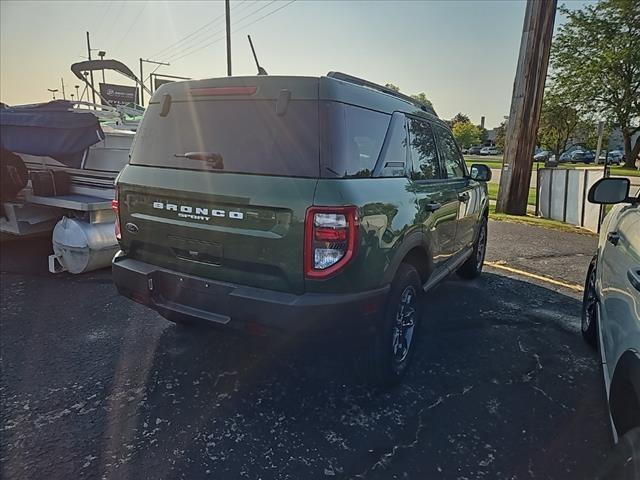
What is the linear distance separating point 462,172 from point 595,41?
108ft

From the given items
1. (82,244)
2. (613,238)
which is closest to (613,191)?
(613,238)

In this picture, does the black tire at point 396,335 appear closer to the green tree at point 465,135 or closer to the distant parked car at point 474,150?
the green tree at point 465,135

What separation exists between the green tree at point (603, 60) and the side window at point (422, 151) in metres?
29.7

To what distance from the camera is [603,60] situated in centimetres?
2884

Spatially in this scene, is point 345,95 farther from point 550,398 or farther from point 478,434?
point 550,398

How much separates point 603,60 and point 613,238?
32855 mm

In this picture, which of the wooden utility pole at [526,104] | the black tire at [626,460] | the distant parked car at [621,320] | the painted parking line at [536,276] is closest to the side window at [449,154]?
the distant parked car at [621,320]

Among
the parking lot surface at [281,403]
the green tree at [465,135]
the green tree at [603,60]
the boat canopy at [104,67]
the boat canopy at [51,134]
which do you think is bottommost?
the parking lot surface at [281,403]

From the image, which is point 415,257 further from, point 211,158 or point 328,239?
point 211,158

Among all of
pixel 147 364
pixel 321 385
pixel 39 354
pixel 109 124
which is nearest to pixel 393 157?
pixel 321 385

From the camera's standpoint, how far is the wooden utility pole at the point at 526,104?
10500 mm

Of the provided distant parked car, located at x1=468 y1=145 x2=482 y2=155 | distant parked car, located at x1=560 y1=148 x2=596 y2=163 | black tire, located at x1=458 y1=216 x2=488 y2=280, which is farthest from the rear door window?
distant parked car, located at x1=468 y1=145 x2=482 y2=155

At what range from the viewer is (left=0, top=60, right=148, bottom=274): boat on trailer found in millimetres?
5066

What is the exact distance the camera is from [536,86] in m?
10.9
